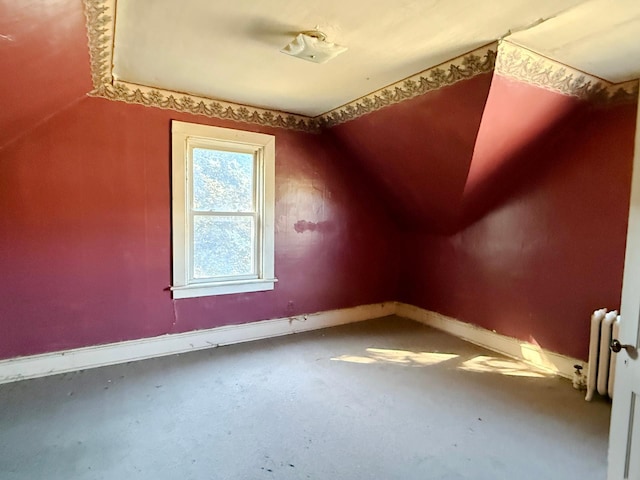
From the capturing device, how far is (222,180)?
11.7ft

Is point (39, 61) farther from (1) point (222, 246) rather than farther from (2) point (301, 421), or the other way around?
(2) point (301, 421)

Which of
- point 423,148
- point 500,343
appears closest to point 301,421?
point 500,343

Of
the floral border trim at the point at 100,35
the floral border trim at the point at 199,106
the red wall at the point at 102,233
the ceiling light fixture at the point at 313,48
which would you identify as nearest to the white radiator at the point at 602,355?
the ceiling light fixture at the point at 313,48

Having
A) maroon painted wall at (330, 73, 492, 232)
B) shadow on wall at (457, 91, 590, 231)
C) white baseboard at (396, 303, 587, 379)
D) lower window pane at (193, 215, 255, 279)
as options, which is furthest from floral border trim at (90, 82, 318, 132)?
white baseboard at (396, 303, 587, 379)

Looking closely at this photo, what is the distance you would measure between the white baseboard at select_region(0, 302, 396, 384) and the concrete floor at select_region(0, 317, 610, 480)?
105mm

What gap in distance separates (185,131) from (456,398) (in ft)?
9.83

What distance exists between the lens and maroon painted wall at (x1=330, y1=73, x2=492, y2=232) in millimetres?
2602

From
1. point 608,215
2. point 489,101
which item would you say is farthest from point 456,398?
point 489,101

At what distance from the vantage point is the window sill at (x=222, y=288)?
334 centimetres

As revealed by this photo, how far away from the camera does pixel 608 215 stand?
272 cm

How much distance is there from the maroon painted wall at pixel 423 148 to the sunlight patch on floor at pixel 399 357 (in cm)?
133

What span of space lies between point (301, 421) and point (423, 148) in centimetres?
228

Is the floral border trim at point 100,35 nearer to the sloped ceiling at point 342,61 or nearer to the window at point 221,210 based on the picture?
the sloped ceiling at point 342,61

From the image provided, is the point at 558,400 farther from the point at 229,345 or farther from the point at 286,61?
the point at 286,61
